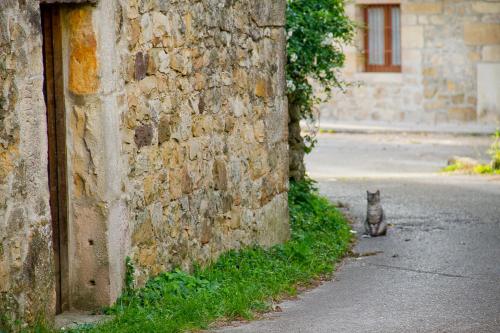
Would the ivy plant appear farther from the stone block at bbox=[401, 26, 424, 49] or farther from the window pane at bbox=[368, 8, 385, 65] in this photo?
the window pane at bbox=[368, 8, 385, 65]

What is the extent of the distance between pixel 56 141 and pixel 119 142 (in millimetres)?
398

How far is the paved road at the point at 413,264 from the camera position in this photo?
719cm

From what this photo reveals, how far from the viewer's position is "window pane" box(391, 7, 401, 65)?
24.6 metres

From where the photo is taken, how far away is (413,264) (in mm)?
9578

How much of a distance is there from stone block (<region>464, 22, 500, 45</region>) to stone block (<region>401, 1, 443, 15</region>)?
0.72 metres

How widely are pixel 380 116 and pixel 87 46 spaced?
18.4 metres

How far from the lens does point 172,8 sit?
7730 mm

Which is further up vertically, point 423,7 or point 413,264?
point 423,7

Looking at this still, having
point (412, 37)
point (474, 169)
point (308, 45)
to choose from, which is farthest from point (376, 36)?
point (308, 45)

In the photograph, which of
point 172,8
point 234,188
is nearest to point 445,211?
point 234,188

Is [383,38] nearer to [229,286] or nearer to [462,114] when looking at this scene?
[462,114]

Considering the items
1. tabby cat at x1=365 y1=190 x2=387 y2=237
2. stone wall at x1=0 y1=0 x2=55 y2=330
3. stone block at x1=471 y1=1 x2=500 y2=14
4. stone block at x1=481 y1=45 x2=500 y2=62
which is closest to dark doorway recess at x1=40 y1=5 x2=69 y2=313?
stone wall at x1=0 y1=0 x2=55 y2=330

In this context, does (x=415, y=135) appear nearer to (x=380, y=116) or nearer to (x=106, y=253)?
(x=380, y=116)

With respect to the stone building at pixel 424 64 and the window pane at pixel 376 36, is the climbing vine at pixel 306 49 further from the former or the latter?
the window pane at pixel 376 36
